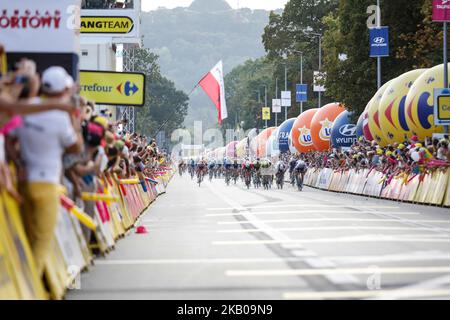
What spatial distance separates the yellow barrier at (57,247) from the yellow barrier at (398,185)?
14.9 meters

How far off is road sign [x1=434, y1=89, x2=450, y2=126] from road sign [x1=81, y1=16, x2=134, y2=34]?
40.5ft

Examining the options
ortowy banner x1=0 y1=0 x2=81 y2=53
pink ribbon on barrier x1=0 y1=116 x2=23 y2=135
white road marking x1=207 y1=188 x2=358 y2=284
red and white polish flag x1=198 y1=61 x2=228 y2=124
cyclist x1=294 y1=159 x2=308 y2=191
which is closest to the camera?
pink ribbon on barrier x1=0 y1=116 x2=23 y2=135

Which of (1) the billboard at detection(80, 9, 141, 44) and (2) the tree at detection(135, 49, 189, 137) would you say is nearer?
(1) the billboard at detection(80, 9, 141, 44)

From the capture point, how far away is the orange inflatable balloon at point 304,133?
222 feet

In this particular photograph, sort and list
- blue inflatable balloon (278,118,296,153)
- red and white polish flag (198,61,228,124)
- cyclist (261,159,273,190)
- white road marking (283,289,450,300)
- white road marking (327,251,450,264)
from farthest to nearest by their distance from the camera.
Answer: blue inflatable balloon (278,118,296,153), red and white polish flag (198,61,228,124), cyclist (261,159,273,190), white road marking (327,251,450,264), white road marking (283,289,450,300)

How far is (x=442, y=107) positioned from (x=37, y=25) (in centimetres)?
2038

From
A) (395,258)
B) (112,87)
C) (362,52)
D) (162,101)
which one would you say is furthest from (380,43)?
(162,101)

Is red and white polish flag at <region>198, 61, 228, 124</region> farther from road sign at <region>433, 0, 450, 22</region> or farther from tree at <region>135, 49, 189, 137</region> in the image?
tree at <region>135, 49, 189, 137</region>

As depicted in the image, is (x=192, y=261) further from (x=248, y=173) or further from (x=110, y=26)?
(x=248, y=173)

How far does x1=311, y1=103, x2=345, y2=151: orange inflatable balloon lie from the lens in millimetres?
63562

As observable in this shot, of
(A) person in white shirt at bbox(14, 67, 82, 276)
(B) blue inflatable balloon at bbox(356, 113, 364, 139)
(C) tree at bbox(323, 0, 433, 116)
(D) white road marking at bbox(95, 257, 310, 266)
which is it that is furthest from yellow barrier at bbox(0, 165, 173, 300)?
(C) tree at bbox(323, 0, 433, 116)
